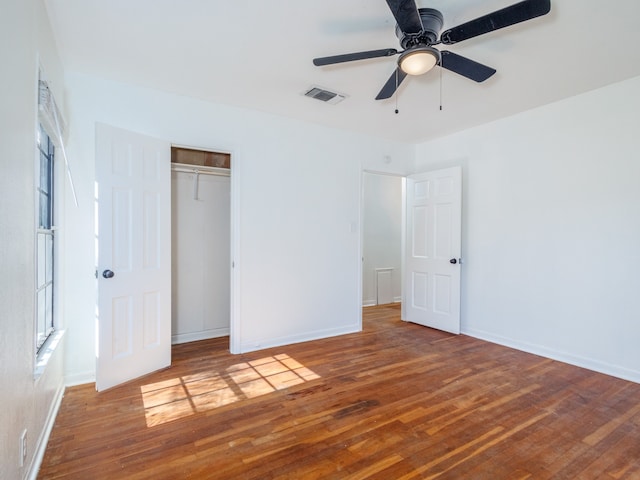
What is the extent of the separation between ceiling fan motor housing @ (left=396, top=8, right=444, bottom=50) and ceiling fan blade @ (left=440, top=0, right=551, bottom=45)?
12 centimetres

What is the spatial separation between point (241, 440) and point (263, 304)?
1701 millimetres

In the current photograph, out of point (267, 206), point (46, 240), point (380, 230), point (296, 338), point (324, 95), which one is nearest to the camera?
point (46, 240)

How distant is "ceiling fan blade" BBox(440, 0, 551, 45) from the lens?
1547 millimetres

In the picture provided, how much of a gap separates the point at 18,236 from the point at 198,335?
2.71 m

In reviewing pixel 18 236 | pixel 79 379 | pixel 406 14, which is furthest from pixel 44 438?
pixel 406 14

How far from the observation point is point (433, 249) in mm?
4352

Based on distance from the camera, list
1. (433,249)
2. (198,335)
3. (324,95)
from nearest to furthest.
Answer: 1. (324,95)
2. (198,335)
3. (433,249)

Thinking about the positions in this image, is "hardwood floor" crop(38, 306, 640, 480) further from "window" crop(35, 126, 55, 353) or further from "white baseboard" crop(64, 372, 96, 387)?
"window" crop(35, 126, 55, 353)

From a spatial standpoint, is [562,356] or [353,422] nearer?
[353,422]

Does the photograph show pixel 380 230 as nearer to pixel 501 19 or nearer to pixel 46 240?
pixel 501 19

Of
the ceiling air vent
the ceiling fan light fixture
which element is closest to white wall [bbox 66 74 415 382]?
the ceiling air vent

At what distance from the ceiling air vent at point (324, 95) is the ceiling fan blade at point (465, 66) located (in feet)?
3.85

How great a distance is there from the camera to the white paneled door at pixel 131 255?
2613mm

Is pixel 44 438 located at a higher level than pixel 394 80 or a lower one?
lower
